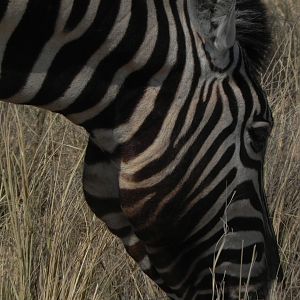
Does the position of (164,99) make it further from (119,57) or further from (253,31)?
(253,31)

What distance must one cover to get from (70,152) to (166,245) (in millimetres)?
1623

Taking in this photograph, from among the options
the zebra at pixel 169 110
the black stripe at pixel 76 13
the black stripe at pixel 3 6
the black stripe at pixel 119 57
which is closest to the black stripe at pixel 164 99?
the zebra at pixel 169 110

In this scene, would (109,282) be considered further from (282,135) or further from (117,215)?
(282,135)

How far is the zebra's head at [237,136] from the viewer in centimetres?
269

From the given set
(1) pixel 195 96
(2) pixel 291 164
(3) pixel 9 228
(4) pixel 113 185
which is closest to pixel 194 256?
(4) pixel 113 185

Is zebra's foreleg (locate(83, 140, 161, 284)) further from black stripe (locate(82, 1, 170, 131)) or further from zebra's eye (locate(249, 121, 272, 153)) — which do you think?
zebra's eye (locate(249, 121, 272, 153))

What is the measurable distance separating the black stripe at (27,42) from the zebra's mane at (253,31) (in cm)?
70

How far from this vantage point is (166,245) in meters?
2.88

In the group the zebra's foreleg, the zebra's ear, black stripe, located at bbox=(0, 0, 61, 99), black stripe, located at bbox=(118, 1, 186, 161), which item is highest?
black stripe, located at bbox=(0, 0, 61, 99)

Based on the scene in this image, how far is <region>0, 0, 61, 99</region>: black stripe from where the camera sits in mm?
2436

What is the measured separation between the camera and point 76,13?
2492mm

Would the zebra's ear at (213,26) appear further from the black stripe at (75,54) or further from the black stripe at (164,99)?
the black stripe at (75,54)

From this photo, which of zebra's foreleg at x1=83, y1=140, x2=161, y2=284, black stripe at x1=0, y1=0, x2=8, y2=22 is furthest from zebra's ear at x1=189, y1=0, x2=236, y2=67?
black stripe at x1=0, y1=0, x2=8, y2=22

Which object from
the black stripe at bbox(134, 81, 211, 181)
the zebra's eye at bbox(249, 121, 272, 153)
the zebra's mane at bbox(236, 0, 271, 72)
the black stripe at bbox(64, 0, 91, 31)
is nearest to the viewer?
the black stripe at bbox(64, 0, 91, 31)
